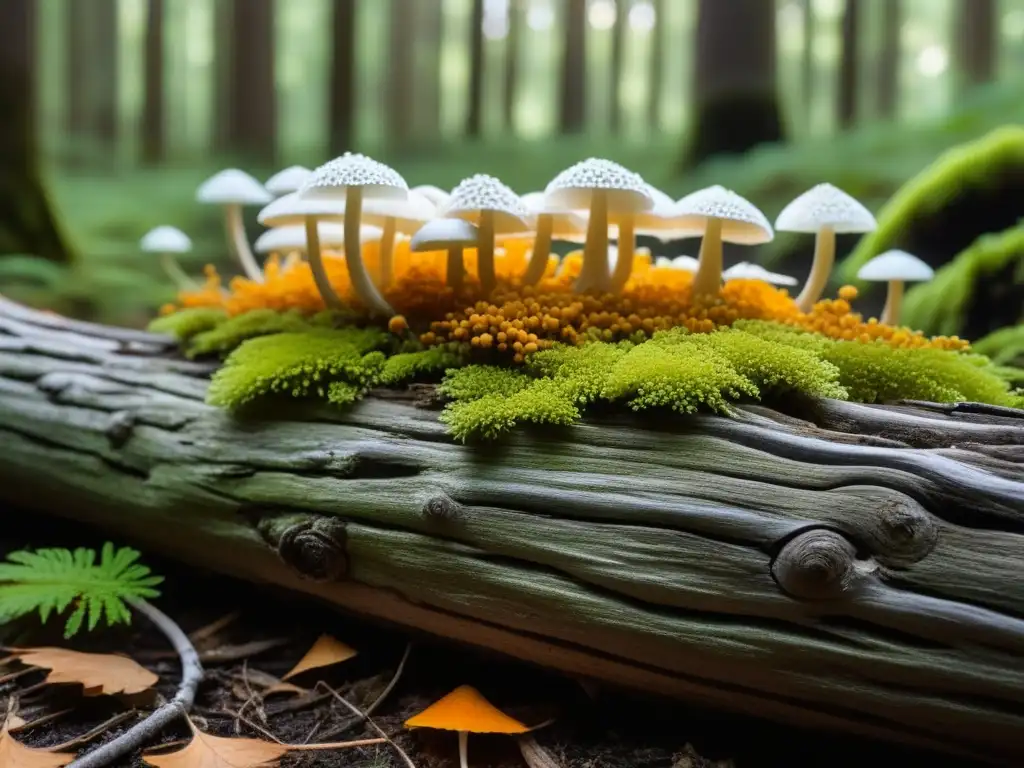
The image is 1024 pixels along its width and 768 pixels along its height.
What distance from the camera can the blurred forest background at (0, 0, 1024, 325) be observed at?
5.03m

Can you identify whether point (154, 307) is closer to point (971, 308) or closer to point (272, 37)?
point (272, 37)

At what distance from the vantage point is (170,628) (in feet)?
7.70

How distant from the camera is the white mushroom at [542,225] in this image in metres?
2.46

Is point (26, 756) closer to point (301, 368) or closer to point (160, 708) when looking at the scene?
point (160, 708)

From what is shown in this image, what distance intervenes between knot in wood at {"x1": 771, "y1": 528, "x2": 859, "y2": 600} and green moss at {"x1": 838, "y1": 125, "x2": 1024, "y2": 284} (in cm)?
269

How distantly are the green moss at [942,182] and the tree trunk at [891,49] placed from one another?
13055 mm

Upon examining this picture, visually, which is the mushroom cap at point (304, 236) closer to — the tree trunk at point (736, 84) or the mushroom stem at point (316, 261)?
the mushroom stem at point (316, 261)

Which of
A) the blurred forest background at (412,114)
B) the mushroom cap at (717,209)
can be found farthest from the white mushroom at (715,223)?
the blurred forest background at (412,114)

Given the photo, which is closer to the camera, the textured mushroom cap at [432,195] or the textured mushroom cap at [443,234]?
the textured mushroom cap at [443,234]

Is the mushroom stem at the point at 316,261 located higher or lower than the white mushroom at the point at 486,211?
lower

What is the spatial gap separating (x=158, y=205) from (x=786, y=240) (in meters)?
6.63

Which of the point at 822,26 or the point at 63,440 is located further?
the point at 822,26

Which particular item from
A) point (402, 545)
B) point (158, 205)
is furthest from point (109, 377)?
point (158, 205)

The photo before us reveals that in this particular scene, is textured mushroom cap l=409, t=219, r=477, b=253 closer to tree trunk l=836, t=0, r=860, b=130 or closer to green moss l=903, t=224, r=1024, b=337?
green moss l=903, t=224, r=1024, b=337
